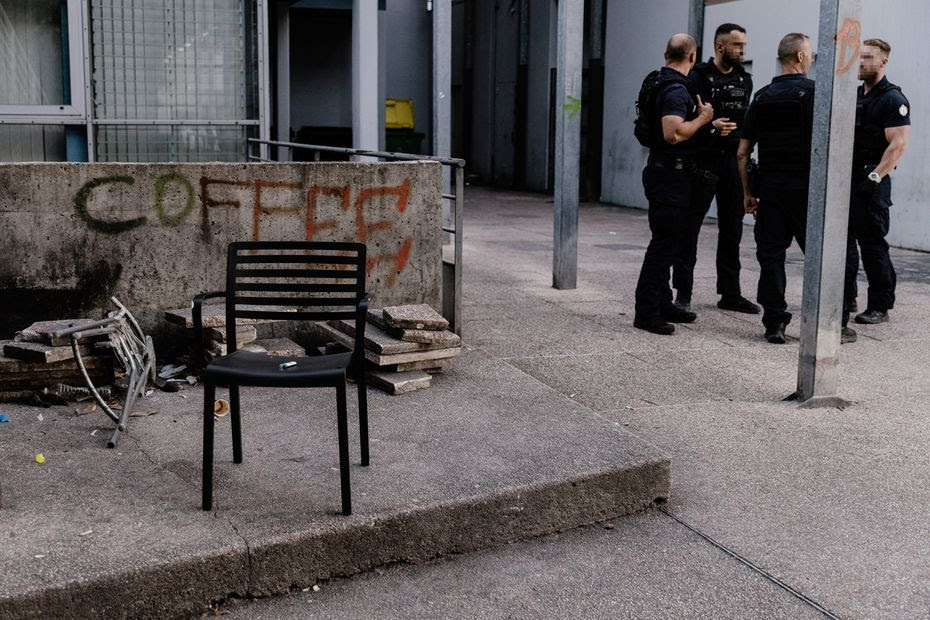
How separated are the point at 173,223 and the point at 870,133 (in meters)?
4.97

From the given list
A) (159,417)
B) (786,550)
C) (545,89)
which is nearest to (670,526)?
(786,550)

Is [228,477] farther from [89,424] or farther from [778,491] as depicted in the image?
[778,491]

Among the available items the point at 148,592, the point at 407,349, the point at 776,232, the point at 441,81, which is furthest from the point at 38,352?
the point at 441,81

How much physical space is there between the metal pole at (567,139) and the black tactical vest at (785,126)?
7.50ft

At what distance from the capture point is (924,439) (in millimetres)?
5527

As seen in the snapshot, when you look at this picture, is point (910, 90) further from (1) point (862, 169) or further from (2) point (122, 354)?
(2) point (122, 354)

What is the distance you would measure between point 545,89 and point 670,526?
17.3 metres

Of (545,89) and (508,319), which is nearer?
(508,319)

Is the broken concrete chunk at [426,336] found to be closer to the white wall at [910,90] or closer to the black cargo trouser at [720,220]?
the black cargo trouser at [720,220]

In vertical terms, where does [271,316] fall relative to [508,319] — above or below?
above

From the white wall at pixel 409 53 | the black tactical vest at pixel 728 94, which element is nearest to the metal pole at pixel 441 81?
the black tactical vest at pixel 728 94

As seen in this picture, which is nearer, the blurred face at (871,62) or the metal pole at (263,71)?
the blurred face at (871,62)

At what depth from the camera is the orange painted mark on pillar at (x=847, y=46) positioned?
5.65m

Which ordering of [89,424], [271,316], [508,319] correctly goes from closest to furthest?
1. [271,316]
2. [89,424]
3. [508,319]
